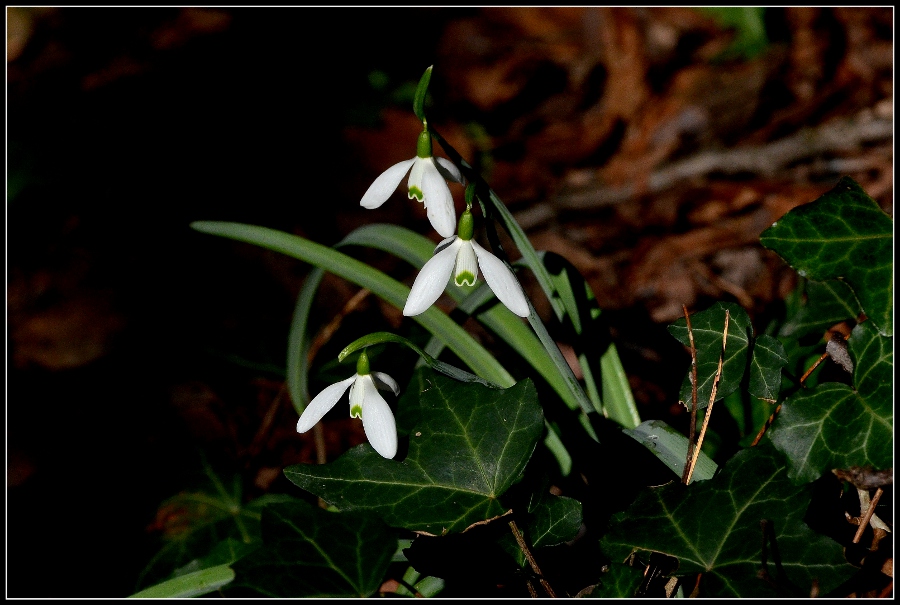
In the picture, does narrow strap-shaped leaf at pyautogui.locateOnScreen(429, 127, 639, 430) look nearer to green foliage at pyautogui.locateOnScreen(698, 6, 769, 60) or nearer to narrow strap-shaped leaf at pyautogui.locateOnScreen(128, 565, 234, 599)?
narrow strap-shaped leaf at pyautogui.locateOnScreen(128, 565, 234, 599)

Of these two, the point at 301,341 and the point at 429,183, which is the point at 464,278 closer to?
the point at 429,183

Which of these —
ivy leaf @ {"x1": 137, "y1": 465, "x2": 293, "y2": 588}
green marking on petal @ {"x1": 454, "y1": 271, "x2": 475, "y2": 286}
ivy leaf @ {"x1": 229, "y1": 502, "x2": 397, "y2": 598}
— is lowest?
ivy leaf @ {"x1": 137, "y1": 465, "x2": 293, "y2": 588}

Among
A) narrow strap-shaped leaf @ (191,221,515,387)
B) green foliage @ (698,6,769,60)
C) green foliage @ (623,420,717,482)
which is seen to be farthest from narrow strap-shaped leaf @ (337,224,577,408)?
green foliage @ (698,6,769,60)

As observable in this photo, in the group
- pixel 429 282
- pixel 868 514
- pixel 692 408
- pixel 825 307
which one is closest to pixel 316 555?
pixel 429 282

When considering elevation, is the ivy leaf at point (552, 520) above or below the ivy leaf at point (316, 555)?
below

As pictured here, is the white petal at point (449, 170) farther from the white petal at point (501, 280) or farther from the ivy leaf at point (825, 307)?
the ivy leaf at point (825, 307)

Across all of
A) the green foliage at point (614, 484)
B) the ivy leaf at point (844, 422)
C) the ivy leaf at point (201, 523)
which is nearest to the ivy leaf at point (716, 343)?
the green foliage at point (614, 484)
